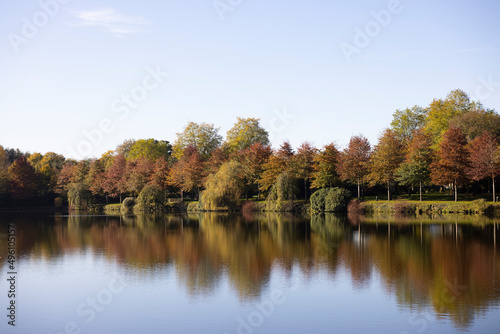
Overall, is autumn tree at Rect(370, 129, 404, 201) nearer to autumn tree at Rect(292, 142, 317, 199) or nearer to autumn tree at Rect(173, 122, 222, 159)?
autumn tree at Rect(292, 142, 317, 199)

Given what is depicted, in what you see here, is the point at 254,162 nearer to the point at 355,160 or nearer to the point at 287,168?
the point at 287,168

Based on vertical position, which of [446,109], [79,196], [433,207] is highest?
[446,109]

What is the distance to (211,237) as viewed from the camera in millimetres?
31172

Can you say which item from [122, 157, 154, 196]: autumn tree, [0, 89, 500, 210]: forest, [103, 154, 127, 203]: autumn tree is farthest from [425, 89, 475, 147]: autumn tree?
[103, 154, 127, 203]: autumn tree

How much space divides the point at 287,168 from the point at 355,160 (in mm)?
9058

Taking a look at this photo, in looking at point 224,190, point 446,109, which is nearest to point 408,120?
point 446,109

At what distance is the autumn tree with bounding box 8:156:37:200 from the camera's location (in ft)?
265

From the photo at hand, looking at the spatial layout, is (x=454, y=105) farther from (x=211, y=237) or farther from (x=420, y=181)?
(x=211, y=237)

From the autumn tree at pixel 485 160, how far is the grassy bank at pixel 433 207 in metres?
1.74

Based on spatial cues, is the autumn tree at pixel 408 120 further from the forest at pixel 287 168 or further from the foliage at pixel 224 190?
the foliage at pixel 224 190

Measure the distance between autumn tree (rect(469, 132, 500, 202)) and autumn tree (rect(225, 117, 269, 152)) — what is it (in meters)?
→ 38.1

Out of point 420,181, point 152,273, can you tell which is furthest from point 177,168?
point 152,273

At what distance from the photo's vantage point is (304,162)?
207 feet

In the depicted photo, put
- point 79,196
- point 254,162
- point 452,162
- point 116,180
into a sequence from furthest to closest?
point 116,180
point 79,196
point 254,162
point 452,162
